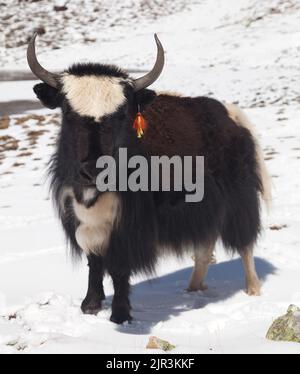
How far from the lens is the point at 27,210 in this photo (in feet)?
27.9

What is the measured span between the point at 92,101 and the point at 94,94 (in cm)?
6

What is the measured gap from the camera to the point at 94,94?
456 cm

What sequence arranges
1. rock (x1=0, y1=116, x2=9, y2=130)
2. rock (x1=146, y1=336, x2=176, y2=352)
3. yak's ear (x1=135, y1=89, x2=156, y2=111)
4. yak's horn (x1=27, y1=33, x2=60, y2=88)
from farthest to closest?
1. rock (x1=0, y1=116, x2=9, y2=130)
2. yak's ear (x1=135, y1=89, x2=156, y2=111)
3. yak's horn (x1=27, y1=33, x2=60, y2=88)
4. rock (x1=146, y1=336, x2=176, y2=352)

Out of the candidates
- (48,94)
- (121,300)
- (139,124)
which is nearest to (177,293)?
(121,300)

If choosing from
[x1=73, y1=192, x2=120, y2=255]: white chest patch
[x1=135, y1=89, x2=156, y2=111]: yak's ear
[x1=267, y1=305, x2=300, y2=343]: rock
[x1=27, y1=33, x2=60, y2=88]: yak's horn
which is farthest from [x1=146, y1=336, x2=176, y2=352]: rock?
[x1=27, y1=33, x2=60, y2=88]: yak's horn

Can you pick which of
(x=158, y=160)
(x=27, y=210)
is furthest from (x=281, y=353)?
(x=27, y=210)

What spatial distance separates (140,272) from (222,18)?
20246 millimetres

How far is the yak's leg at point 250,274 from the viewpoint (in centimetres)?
569

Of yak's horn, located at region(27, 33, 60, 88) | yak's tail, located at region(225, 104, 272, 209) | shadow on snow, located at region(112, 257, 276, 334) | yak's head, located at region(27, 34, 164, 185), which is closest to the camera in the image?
yak's head, located at region(27, 34, 164, 185)

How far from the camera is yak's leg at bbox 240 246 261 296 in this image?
18.7 ft

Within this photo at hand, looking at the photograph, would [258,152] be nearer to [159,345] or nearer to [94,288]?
[94,288]

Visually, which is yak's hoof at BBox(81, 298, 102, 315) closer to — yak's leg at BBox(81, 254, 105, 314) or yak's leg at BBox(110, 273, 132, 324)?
yak's leg at BBox(81, 254, 105, 314)

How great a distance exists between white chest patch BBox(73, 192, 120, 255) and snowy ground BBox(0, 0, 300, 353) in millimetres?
486
